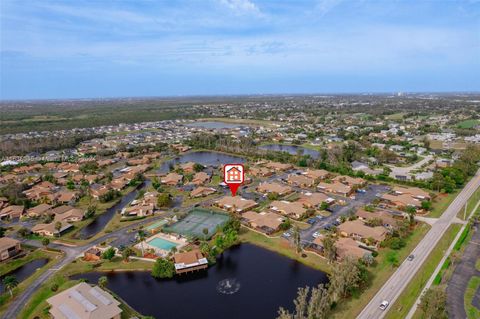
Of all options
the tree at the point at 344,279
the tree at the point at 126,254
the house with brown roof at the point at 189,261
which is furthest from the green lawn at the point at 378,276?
the tree at the point at 126,254

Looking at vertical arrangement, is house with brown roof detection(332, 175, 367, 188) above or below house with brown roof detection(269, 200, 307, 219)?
above

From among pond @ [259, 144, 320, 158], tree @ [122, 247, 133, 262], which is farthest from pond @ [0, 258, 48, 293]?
pond @ [259, 144, 320, 158]

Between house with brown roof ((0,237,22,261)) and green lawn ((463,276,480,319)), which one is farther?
house with brown roof ((0,237,22,261))

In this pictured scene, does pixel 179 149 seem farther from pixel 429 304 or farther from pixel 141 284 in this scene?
pixel 429 304

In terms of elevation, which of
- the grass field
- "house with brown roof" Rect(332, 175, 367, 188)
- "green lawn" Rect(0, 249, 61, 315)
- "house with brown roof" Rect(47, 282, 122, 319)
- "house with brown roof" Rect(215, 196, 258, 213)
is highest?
the grass field

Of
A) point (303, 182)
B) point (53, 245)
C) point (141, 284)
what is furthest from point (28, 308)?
point (303, 182)

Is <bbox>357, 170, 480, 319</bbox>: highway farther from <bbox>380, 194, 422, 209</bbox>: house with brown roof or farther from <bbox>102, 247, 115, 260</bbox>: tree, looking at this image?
<bbox>102, 247, 115, 260</bbox>: tree

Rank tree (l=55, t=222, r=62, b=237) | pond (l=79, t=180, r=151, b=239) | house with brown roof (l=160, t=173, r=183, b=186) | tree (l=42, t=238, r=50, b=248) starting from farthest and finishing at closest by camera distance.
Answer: house with brown roof (l=160, t=173, r=183, b=186), pond (l=79, t=180, r=151, b=239), tree (l=55, t=222, r=62, b=237), tree (l=42, t=238, r=50, b=248)
